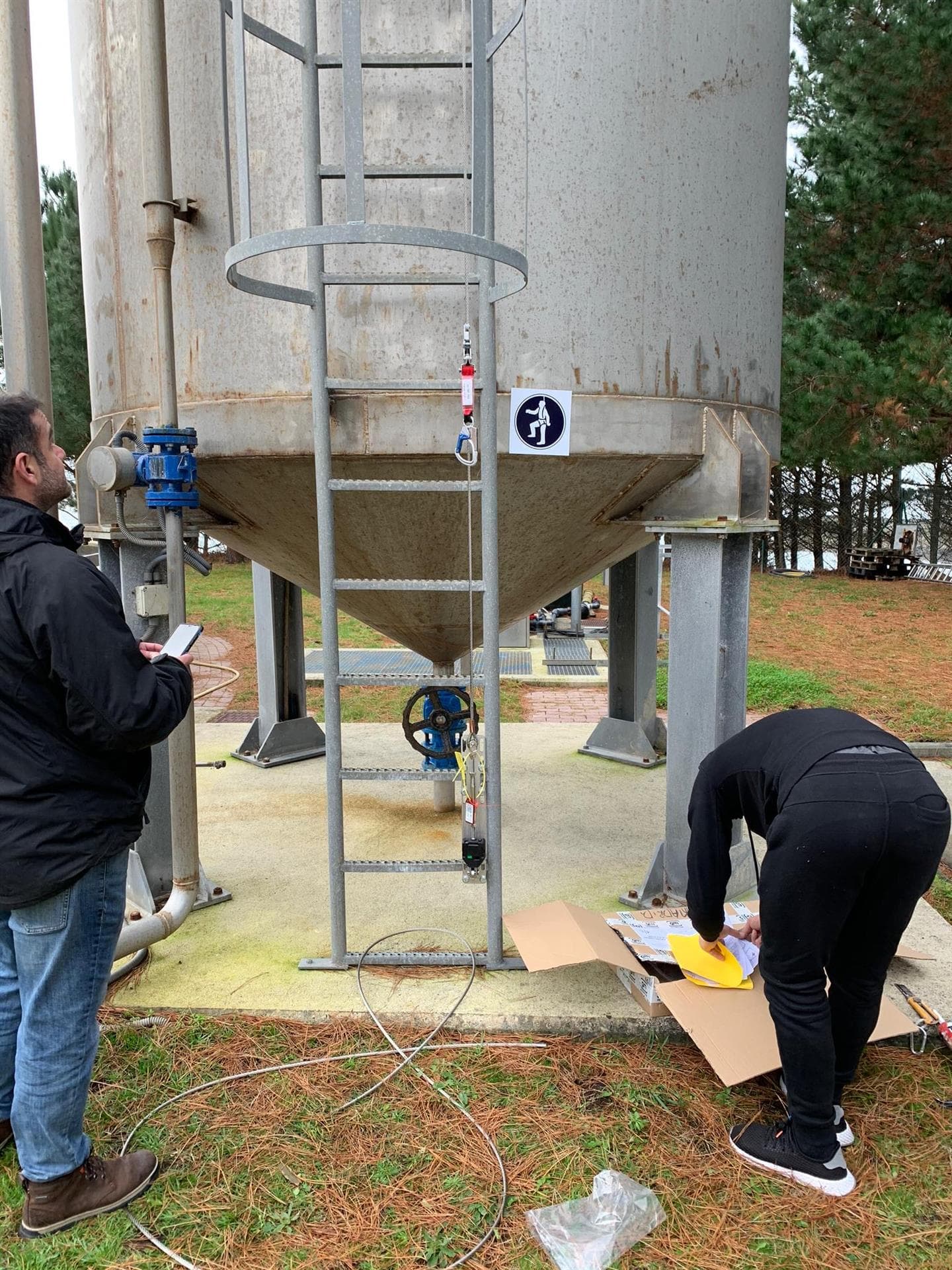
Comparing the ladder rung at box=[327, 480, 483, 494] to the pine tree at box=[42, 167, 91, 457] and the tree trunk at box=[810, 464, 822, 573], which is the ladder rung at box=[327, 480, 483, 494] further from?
the tree trunk at box=[810, 464, 822, 573]

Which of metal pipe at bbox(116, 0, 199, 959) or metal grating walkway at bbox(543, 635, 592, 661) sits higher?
metal pipe at bbox(116, 0, 199, 959)

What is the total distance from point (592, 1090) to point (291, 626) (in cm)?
340

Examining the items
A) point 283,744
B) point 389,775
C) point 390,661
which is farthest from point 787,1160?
point 390,661

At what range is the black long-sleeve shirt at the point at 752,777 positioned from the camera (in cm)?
219

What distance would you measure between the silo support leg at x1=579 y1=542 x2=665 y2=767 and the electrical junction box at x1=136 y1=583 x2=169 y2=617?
2834mm

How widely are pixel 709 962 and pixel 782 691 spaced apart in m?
5.75

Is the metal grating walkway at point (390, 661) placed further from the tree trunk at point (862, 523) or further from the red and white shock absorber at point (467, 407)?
the tree trunk at point (862, 523)

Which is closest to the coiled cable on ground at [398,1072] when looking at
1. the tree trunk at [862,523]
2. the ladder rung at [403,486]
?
the ladder rung at [403,486]

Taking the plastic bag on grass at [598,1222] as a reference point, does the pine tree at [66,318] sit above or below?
above

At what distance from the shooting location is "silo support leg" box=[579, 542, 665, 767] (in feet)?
17.3

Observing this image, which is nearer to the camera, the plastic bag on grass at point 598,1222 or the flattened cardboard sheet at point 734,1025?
the plastic bag on grass at point 598,1222

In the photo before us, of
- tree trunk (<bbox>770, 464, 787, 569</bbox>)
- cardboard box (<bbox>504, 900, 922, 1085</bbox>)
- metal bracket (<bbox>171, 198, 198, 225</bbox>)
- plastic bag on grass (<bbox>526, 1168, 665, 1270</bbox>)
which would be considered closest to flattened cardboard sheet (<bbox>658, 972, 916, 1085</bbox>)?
cardboard box (<bbox>504, 900, 922, 1085</bbox>)

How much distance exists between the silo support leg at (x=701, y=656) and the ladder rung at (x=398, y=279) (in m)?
1.16

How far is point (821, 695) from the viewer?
795 centimetres
